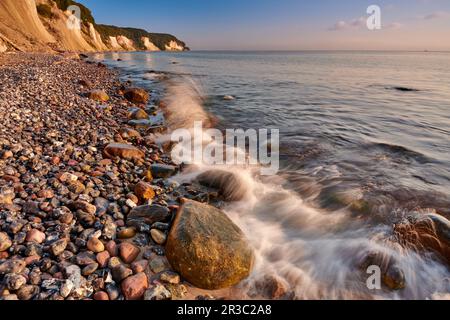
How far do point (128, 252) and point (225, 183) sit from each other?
108 inches

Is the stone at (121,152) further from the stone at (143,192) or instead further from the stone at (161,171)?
the stone at (143,192)

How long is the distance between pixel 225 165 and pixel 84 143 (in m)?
3.25

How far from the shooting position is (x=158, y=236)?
133 inches

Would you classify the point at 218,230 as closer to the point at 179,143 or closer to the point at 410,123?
the point at 179,143

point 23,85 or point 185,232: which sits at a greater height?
point 23,85

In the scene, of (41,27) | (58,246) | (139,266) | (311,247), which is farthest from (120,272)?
(41,27)

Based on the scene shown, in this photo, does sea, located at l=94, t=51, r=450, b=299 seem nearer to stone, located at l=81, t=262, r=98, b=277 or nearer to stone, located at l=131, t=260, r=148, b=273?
stone, located at l=131, t=260, r=148, b=273

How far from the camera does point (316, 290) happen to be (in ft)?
10.5

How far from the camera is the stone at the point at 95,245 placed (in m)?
2.99

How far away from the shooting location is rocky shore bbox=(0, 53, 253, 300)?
2.64 m

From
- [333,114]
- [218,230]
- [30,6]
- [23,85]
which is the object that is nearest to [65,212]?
Answer: [218,230]

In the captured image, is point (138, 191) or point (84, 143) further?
point (84, 143)

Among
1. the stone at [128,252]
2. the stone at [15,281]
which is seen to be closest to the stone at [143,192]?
the stone at [128,252]
